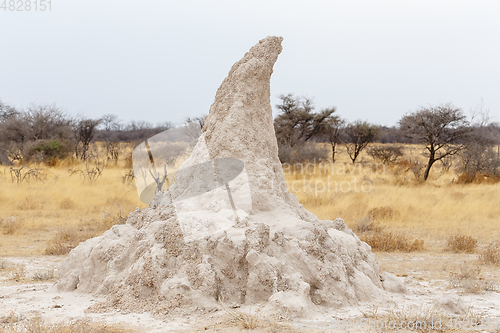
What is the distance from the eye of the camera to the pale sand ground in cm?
294

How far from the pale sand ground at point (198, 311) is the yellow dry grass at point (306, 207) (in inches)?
59.3

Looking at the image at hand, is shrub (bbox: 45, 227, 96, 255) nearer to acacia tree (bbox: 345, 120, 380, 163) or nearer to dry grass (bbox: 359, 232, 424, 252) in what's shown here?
dry grass (bbox: 359, 232, 424, 252)

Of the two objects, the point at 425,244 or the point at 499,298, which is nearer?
the point at 499,298

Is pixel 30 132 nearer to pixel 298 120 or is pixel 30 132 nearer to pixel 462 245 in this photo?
pixel 298 120

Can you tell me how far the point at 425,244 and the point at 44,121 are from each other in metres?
22.3

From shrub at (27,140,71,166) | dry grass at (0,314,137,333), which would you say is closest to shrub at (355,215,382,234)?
dry grass at (0,314,137,333)

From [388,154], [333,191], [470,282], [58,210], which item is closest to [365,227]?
[470,282]

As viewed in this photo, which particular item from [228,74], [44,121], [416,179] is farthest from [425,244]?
[44,121]

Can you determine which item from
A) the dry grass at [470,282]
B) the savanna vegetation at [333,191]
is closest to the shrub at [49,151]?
the savanna vegetation at [333,191]

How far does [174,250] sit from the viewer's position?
11.5 feet

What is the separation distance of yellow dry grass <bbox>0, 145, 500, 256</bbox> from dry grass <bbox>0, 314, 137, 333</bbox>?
345 centimetres

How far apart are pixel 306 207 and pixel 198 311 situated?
24.1 feet

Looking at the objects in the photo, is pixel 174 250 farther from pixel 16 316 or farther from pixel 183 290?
pixel 16 316

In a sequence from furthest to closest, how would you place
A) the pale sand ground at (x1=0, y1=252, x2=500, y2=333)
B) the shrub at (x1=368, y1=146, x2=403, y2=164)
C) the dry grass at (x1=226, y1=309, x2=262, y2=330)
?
the shrub at (x1=368, y1=146, x2=403, y2=164), the pale sand ground at (x1=0, y1=252, x2=500, y2=333), the dry grass at (x1=226, y1=309, x2=262, y2=330)
